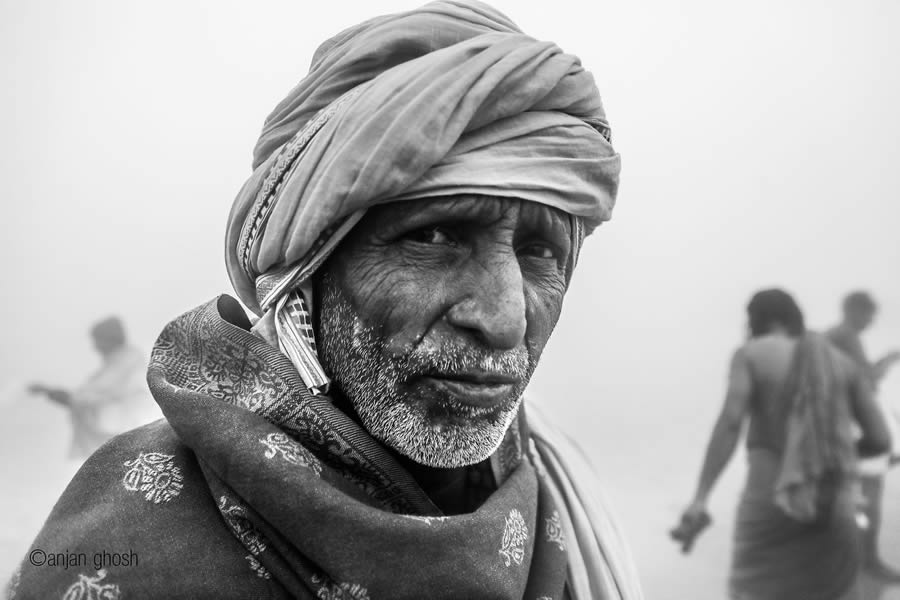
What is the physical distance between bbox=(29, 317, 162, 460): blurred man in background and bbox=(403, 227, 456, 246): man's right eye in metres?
1.80

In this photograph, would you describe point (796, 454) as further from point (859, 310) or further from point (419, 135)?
point (419, 135)

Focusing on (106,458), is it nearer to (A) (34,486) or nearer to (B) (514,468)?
(B) (514,468)

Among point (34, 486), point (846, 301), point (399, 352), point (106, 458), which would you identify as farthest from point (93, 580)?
point (846, 301)

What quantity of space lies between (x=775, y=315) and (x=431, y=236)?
304 cm

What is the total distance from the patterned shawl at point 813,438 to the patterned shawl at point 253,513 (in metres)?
2.74

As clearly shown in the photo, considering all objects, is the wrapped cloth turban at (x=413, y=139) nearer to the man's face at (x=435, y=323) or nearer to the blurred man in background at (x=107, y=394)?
the man's face at (x=435, y=323)

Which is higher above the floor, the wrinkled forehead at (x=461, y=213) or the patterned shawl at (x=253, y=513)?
the wrinkled forehead at (x=461, y=213)

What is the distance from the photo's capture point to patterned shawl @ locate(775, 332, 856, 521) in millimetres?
3738

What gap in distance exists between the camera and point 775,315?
3877mm

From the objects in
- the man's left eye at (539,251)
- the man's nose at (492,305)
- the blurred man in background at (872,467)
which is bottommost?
the blurred man in background at (872,467)

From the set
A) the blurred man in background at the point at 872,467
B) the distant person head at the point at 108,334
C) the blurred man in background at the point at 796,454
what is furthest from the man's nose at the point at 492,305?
the blurred man in background at the point at 872,467

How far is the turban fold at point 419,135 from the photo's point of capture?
1269mm

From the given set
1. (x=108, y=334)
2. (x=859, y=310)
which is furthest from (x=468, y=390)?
(x=859, y=310)

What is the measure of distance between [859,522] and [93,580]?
3.78 m
